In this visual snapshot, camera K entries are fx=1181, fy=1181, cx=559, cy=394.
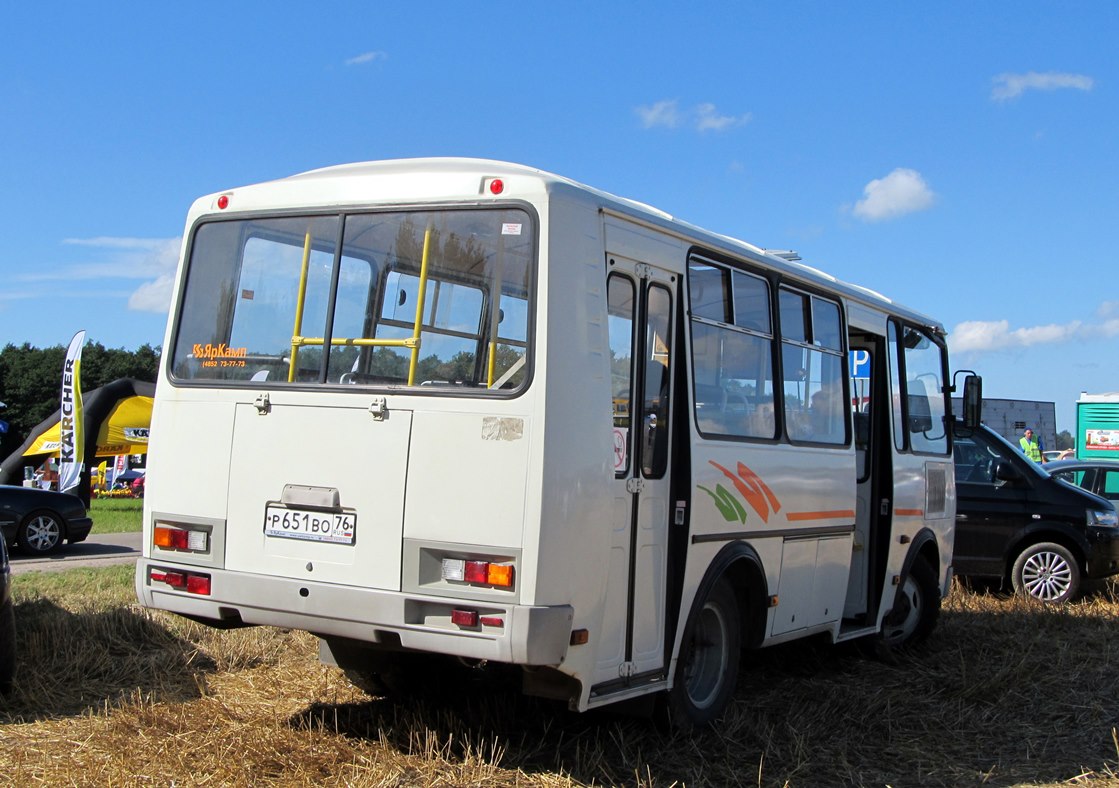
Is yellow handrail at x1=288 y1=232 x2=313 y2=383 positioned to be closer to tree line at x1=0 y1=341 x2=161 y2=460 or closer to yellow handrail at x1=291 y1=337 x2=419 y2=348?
yellow handrail at x1=291 y1=337 x2=419 y2=348

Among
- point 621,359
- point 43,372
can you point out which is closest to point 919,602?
point 621,359

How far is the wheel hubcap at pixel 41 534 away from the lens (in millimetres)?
16844

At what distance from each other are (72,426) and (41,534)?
6.35m

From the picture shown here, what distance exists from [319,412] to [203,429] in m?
0.77

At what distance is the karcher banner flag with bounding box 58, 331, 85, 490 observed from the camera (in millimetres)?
22562

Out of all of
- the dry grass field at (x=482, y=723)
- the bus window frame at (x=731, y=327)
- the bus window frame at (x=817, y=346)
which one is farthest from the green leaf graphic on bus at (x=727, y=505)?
the dry grass field at (x=482, y=723)

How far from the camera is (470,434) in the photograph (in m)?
5.41

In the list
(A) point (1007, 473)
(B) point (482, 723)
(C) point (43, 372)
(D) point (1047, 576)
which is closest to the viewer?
(B) point (482, 723)

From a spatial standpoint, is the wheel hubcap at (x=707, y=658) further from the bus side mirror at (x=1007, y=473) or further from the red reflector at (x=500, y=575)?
the bus side mirror at (x=1007, y=473)

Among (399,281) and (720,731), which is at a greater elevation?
(399,281)

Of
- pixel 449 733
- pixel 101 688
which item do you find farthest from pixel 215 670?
pixel 449 733

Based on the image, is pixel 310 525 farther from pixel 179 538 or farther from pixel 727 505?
pixel 727 505

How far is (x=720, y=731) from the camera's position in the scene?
6.81m

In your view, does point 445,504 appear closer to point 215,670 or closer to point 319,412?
point 319,412
